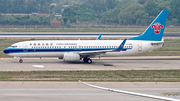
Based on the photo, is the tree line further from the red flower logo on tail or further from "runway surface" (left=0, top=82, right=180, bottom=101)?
"runway surface" (left=0, top=82, right=180, bottom=101)

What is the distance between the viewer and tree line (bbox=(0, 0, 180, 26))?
369 feet

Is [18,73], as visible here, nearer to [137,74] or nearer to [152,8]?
[137,74]

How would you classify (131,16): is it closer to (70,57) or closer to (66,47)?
(66,47)

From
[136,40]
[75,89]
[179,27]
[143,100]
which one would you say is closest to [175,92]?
[143,100]

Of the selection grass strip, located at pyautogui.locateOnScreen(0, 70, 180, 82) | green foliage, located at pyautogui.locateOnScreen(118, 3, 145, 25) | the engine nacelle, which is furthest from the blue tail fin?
green foliage, located at pyautogui.locateOnScreen(118, 3, 145, 25)

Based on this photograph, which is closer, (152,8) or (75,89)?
(75,89)

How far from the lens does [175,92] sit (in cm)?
1794

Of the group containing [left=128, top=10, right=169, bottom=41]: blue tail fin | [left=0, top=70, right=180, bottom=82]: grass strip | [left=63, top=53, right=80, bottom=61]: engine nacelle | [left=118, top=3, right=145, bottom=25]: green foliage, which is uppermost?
[left=118, top=3, right=145, bottom=25]: green foliage

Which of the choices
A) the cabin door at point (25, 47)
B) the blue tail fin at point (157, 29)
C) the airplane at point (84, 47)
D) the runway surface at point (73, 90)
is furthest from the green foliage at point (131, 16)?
the runway surface at point (73, 90)

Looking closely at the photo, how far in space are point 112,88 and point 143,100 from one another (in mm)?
3583

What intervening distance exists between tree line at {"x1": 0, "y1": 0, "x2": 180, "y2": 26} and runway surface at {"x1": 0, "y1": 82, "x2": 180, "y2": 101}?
9296cm

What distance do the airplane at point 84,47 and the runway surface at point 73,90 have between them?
497 inches

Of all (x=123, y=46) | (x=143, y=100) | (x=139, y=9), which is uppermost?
(x=139, y=9)

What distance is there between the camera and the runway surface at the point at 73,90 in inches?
643
